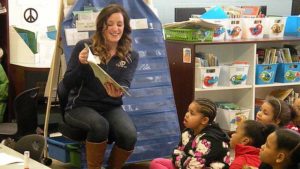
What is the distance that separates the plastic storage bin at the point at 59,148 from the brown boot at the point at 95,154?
1.47 ft

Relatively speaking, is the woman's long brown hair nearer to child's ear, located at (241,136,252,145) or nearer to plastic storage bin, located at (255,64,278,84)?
child's ear, located at (241,136,252,145)

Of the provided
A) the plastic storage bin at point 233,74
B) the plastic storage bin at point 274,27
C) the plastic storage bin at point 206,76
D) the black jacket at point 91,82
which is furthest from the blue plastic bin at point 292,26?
the black jacket at point 91,82

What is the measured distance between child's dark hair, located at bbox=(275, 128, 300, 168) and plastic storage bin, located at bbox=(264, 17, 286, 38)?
8.25 feet

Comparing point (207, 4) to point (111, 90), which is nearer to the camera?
point (111, 90)

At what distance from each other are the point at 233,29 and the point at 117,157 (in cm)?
176

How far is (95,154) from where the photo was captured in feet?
10.4

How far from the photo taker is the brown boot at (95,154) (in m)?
3.14

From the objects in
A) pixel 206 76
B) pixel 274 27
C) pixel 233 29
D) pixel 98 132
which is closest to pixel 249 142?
pixel 98 132

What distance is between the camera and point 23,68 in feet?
15.2

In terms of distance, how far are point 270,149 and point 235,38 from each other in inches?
90.2

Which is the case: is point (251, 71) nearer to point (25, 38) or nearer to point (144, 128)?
point (144, 128)

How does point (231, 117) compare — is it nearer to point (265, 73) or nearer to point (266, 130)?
point (265, 73)

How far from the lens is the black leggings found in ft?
10.2

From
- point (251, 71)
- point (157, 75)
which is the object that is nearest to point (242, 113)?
point (251, 71)
